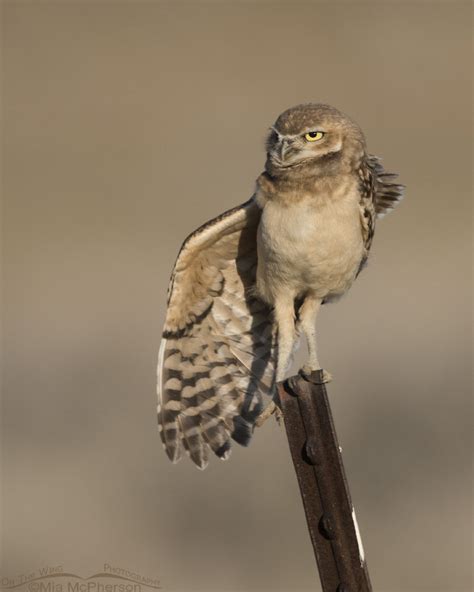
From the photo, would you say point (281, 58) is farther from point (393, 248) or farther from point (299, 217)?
point (299, 217)

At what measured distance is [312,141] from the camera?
5.49 metres

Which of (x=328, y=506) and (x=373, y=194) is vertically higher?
(x=373, y=194)

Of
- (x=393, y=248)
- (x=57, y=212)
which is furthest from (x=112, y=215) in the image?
(x=393, y=248)

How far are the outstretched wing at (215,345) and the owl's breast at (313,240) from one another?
0.32 meters

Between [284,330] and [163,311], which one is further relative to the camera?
[163,311]

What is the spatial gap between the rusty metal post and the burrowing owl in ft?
4.06

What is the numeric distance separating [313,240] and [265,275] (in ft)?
1.35

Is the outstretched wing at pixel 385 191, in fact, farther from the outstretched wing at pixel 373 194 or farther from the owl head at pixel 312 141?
the owl head at pixel 312 141

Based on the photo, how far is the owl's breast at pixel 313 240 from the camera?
5.46m

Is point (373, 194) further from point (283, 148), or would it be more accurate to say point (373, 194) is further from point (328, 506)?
point (328, 506)

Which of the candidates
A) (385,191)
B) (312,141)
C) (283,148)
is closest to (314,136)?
(312,141)

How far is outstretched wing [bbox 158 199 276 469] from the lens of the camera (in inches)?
234

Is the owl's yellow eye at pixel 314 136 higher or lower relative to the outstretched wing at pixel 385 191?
higher

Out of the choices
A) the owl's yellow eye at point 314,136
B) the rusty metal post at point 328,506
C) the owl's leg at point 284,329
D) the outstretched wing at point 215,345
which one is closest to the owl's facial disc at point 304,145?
the owl's yellow eye at point 314,136
